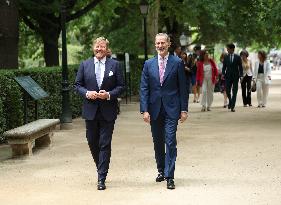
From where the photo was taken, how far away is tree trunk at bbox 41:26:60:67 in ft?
79.8

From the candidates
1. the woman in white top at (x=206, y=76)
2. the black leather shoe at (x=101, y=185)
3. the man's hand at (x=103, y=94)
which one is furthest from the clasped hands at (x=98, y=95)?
the woman in white top at (x=206, y=76)

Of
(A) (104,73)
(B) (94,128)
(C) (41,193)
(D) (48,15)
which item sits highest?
(D) (48,15)

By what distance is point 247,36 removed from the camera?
1815 inches

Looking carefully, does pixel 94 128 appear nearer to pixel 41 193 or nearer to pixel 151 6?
pixel 41 193

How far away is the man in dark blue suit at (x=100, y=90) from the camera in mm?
8562

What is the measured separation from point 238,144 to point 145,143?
5.51 feet

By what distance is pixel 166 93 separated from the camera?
8547mm

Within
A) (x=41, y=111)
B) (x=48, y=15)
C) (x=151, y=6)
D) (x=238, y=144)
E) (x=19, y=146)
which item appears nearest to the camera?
(x=19, y=146)

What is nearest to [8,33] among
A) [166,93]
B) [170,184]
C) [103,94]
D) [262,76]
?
[262,76]

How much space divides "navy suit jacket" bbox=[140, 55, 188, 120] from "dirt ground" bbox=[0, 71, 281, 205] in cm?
92

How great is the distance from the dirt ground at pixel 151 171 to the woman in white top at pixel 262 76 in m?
6.12

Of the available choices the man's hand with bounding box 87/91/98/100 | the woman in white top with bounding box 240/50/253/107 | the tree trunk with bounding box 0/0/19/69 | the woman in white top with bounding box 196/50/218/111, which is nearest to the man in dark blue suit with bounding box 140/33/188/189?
the man's hand with bounding box 87/91/98/100

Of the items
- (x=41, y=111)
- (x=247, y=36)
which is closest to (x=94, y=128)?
(x=41, y=111)

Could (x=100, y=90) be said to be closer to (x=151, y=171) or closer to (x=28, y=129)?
(x=151, y=171)
